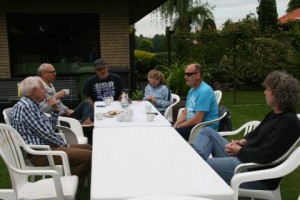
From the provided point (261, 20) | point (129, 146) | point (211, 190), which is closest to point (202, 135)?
point (129, 146)

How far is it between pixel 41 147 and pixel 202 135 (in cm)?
142

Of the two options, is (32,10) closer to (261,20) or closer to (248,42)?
(248,42)

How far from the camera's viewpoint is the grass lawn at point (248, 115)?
4.03 metres

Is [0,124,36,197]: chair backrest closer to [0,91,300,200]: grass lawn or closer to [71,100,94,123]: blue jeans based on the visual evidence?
[0,91,300,200]: grass lawn

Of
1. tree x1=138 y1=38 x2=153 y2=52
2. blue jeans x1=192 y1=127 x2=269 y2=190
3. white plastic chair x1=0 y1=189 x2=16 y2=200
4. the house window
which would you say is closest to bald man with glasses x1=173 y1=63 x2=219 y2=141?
blue jeans x1=192 y1=127 x2=269 y2=190

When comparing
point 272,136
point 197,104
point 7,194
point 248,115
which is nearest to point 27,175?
point 7,194

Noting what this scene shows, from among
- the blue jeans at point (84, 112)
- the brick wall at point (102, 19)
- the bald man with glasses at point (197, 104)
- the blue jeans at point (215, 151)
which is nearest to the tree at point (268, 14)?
the brick wall at point (102, 19)

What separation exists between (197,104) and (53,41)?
5.20 meters

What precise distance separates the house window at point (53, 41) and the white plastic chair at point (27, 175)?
221 inches

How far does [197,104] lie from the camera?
4406mm

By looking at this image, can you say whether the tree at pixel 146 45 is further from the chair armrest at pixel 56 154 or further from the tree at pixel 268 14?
the chair armrest at pixel 56 154

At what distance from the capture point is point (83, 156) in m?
3.50

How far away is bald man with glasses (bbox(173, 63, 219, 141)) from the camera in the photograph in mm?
4371

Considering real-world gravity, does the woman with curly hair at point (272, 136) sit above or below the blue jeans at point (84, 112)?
above
